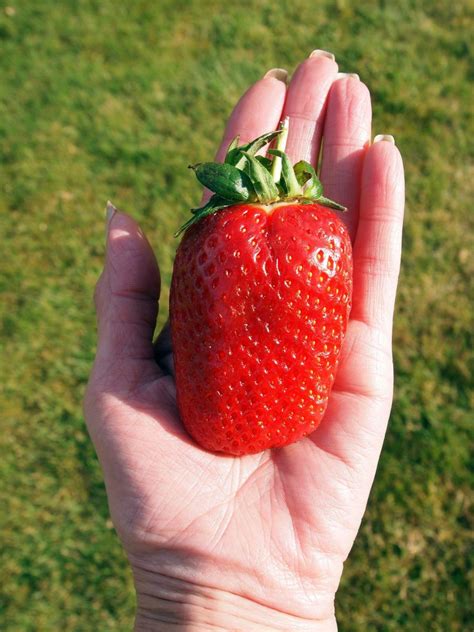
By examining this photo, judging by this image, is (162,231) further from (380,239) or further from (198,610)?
(198,610)

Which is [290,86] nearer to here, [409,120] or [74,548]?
[409,120]

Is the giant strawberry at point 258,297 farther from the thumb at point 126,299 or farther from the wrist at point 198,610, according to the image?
the wrist at point 198,610

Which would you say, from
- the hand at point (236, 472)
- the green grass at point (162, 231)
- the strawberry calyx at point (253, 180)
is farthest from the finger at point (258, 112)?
the green grass at point (162, 231)

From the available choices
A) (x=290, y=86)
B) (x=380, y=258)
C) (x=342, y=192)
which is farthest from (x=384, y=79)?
(x=380, y=258)

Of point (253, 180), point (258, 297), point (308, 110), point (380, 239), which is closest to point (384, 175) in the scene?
point (380, 239)

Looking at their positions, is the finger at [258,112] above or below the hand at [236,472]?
above

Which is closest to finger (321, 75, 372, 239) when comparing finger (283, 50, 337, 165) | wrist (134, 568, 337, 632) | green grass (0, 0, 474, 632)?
finger (283, 50, 337, 165)

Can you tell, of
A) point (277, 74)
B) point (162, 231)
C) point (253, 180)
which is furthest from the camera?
point (162, 231)
